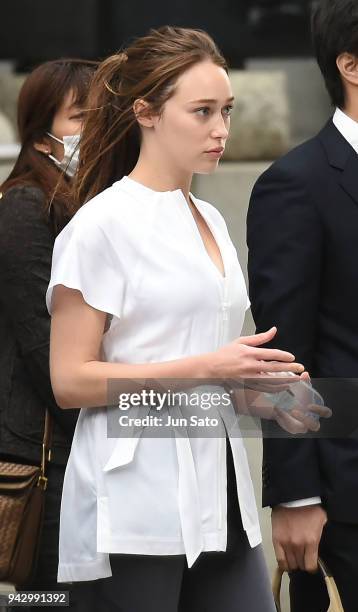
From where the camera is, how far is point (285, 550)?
2562 millimetres

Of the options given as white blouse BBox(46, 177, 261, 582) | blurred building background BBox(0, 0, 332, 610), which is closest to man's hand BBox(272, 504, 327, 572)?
white blouse BBox(46, 177, 261, 582)

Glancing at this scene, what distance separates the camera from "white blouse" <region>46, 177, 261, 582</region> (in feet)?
7.69

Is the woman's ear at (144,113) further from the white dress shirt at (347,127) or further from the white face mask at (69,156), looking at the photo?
the white face mask at (69,156)

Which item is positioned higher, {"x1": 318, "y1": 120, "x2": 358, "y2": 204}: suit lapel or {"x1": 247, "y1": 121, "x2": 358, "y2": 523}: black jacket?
{"x1": 318, "y1": 120, "x2": 358, "y2": 204}: suit lapel

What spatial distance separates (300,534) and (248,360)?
457 millimetres

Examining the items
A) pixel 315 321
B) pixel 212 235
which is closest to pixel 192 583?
pixel 315 321

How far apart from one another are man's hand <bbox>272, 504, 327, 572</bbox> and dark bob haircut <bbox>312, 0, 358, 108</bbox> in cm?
80

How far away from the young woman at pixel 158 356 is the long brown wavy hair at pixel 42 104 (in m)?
0.73

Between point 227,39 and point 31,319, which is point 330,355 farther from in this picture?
point 227,39

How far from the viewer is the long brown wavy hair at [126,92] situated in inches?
97.8

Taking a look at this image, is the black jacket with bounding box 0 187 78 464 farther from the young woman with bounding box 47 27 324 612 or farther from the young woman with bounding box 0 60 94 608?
the young woman with bounding box 47 27 324 612

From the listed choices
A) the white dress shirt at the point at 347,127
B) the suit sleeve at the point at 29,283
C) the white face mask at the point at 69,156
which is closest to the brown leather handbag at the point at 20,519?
the suit sleeve at the point at 29,283

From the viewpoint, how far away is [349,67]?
264cm

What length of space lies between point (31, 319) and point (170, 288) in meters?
0.71
